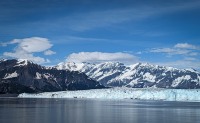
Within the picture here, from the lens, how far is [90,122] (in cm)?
5931

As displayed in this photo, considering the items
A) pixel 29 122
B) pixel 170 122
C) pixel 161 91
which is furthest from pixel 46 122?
pixel 161 91

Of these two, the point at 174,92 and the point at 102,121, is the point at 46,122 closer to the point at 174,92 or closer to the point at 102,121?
the point at 102,121

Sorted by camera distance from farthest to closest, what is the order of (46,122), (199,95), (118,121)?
(199,95) → (118,121) → (46,122)

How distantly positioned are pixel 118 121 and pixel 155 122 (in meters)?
6.26

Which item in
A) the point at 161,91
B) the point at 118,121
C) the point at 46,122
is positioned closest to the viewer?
the point at 46,122

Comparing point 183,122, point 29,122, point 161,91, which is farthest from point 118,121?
point 161,91

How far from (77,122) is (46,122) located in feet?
16.4

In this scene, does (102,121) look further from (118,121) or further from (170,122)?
(170,122)

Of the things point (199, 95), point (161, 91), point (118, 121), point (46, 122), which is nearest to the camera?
point (46, 122)

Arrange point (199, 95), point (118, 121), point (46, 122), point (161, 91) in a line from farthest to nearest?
point (161, 91) → point (199, 95) → point (118, 121) → point (46, 122)

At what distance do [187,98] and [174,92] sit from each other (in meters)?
7.09

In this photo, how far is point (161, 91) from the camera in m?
186

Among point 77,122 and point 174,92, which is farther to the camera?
point 174,92

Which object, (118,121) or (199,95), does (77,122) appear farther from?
(199,95)
